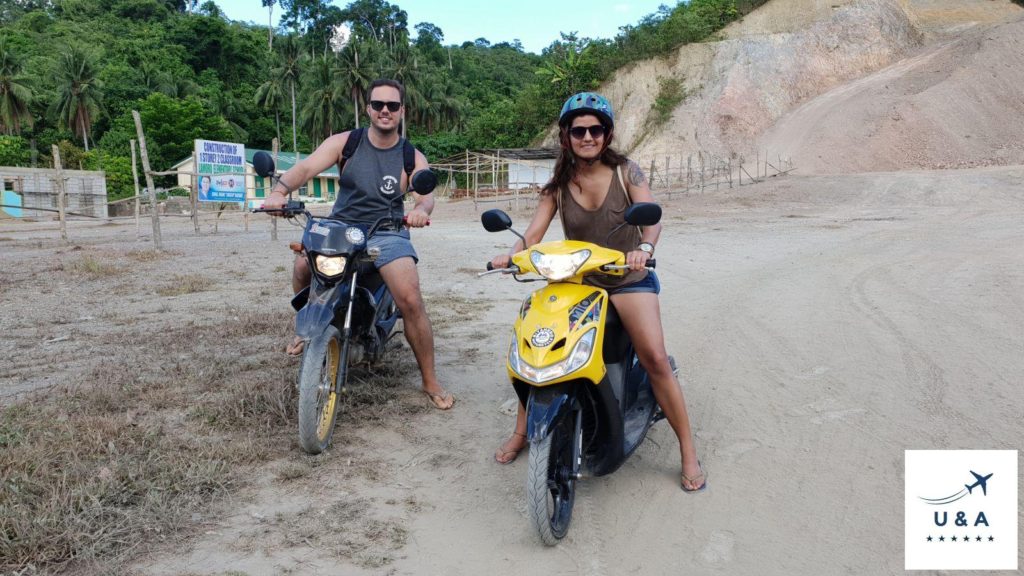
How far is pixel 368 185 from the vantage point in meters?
4.33

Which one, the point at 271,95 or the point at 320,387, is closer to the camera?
the point at 320,387

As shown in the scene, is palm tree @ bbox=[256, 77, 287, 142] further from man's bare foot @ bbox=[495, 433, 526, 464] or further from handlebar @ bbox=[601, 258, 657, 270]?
handlebar @ bbox=[601, 258, 657, 270]

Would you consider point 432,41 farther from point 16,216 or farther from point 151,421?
point 151,421

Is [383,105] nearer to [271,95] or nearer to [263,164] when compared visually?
[263,164]

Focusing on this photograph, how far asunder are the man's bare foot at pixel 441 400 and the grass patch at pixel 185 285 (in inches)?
202

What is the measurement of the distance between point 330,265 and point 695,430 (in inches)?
84.8

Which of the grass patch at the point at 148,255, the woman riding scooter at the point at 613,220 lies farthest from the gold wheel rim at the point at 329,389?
the grass patch at the point at 148,255

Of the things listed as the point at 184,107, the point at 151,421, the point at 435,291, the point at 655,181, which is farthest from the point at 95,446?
the point at 184,107

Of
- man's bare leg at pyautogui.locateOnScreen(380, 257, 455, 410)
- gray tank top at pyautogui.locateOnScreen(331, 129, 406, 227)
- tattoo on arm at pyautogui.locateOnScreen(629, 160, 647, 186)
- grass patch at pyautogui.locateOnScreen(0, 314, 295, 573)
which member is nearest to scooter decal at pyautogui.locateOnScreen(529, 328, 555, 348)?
tattoo on arm at pyautogui.locateOnScreen(629, 160, 647, 186)

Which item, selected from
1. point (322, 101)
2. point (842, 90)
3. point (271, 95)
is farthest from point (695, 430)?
point (271, 95)

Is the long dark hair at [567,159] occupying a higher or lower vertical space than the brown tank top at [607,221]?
higher

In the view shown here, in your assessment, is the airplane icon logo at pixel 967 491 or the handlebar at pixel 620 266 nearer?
the handlebar at pixel 620 266

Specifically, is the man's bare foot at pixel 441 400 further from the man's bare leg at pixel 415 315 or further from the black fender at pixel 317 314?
the black fender at pixel 317 314

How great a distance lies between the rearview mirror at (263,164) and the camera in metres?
3.97
